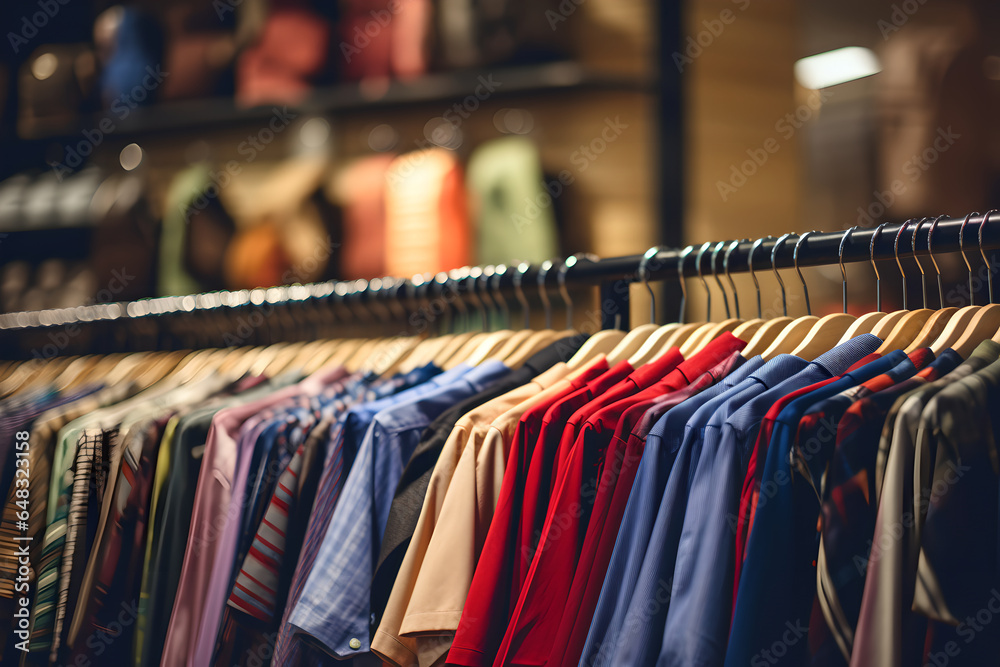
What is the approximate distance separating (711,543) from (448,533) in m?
0.33

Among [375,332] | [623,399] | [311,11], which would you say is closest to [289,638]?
[623,399]

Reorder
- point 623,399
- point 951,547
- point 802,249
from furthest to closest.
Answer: point 802,249
point 623,399
point 951,547

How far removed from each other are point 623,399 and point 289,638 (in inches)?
19.9

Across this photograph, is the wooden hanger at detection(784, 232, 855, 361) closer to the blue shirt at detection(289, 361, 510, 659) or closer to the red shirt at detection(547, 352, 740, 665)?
the red shirt at detection(547, 352, 740, 665)

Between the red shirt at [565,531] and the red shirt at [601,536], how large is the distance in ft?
0.04

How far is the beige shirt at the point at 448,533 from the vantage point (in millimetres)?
1005

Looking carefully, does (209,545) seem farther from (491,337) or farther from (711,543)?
(711,543)

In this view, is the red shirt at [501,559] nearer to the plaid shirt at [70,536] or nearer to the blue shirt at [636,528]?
the blue shirt at [636,528]

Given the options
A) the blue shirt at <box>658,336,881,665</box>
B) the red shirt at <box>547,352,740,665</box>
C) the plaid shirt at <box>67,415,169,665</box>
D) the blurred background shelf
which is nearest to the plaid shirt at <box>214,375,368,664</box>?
the plaid shirt at <box>67,415,169,665</box>

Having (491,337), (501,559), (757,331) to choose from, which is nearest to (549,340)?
(491,337)

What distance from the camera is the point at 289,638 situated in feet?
3.55

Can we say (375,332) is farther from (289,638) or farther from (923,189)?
Answer: (289,638)

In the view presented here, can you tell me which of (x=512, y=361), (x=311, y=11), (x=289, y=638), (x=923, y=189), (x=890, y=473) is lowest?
(x=289, y=638)

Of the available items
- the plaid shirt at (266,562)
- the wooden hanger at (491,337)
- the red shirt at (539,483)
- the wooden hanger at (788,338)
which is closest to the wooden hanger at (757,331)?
the wooden hanger at (788,338)
